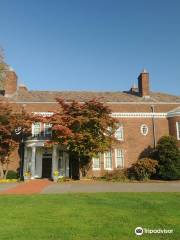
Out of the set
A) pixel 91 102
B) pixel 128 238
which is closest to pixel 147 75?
pixel 91 102

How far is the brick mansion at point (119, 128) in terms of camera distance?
2570 cm

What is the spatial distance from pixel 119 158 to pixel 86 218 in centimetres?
1843

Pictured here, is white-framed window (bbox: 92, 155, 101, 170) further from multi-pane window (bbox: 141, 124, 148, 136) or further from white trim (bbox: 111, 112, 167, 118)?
multi-pane window (bbox: 141, 124, 148, 136)

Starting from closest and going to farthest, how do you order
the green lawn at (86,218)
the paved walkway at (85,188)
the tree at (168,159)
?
the green lawn at (86,218)
the paved walkway at (85,188)
the tree at (168,159)

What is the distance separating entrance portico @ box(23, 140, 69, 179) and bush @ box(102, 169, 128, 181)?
401 centimetres

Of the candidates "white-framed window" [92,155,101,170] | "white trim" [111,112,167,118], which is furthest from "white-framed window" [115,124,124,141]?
"white-framed window" [92,155,101,170]

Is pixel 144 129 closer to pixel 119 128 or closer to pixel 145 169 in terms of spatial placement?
pixel 119 128

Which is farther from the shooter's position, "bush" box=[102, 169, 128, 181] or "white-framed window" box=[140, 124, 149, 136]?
"white-framed window" box=[140, 124, 149, 136]

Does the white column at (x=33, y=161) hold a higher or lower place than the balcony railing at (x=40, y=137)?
lower

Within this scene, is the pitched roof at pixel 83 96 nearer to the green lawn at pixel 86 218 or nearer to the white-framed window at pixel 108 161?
the white-framed window at pixel 108 161

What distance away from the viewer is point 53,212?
955 centimetres

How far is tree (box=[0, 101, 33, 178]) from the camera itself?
76.5ft

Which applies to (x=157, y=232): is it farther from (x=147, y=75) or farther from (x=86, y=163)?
(x=147, y=75)

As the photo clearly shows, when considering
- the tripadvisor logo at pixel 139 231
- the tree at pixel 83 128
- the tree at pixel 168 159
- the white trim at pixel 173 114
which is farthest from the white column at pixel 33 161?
the tripadvisor logo at pixel 139 231
